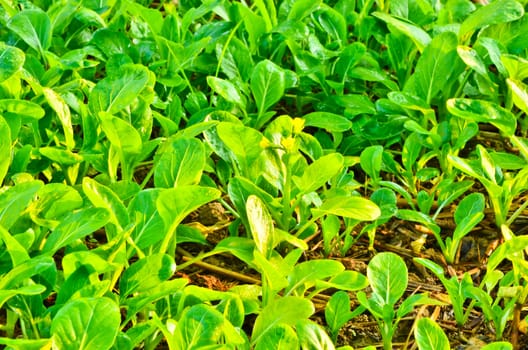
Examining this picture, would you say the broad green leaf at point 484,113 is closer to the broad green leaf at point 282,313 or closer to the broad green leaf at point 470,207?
the broad green leaf at point 470,207

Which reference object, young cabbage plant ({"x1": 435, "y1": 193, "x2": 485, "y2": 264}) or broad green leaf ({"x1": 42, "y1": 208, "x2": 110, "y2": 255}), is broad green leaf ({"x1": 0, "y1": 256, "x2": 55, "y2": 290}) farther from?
young cabbage plant ({"x1": 435, "y1": 193, "x2": 485, "y2": 264})

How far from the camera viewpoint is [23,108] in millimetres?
1850

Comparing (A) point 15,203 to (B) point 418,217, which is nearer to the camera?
(A) point 15,203

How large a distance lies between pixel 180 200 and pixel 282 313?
28cm

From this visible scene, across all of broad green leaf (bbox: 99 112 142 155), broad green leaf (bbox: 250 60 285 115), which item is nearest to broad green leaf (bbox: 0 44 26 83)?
broad green leaf (bbox: 99 112 142 155)

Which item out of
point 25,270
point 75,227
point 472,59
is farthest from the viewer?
point 472,59

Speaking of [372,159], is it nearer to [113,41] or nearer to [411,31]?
[411,31]

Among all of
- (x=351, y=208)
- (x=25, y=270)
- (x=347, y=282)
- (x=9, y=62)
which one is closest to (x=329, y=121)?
(x=351, y=208)

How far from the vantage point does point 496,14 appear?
225 cm

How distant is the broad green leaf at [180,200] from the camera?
1.53m

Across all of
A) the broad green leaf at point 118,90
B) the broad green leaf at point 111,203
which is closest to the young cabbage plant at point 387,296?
the broad green leaf at point 111,203

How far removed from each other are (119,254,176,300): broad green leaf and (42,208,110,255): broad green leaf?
0.11 metres

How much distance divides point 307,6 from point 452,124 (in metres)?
0.59

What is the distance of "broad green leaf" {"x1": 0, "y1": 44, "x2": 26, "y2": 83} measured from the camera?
1896mm
